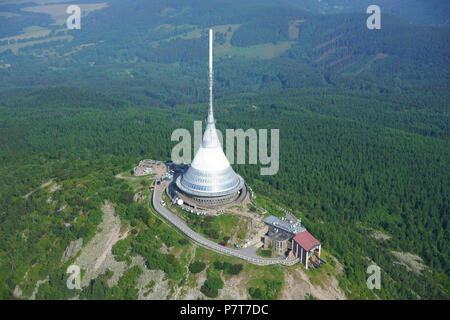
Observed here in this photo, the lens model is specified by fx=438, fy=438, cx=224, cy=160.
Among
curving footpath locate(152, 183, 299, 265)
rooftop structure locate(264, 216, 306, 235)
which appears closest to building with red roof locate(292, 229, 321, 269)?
rooftop structure locate(264, 216, 306, 235)

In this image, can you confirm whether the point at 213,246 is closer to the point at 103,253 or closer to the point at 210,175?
the point at 210,175

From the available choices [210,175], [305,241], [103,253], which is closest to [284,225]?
[305,241]

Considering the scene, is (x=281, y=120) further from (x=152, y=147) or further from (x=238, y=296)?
(x=238, y=296)

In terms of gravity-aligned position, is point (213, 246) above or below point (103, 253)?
above

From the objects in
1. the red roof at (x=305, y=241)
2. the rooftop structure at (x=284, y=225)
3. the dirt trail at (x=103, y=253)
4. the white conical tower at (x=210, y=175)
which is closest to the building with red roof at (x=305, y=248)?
the red roof at (x=305, y=241)

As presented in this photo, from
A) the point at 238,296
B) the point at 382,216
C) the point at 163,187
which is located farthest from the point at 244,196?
the point at 382,216

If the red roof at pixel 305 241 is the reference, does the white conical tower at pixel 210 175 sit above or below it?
above

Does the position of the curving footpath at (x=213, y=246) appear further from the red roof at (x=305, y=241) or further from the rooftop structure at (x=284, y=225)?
the rooftop structure at (x=284, y=225)

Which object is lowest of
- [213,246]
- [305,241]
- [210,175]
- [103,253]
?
[103,253]
